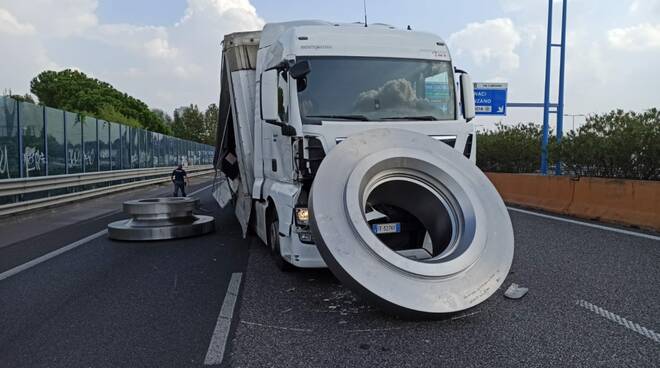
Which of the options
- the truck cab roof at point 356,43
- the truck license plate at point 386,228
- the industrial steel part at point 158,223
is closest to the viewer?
the truck license plate at point 386,228

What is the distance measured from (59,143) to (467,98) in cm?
1480

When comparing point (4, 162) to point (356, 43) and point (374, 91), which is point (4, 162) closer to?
point (356, 43)

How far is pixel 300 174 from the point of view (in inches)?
227

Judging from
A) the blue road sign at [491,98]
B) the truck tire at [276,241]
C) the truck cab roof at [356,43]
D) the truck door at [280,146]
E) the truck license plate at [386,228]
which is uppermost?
the blue road sign at [491,98]

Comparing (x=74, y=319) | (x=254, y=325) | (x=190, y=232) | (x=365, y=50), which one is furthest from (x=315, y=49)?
(x=190, y=232)

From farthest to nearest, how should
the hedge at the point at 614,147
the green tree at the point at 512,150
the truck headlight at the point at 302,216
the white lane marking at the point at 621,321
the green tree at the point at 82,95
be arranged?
the green tree at the point at 82,95, the green tree at the point at 512,150, the hedge at the point at 614,147, the truck headlight at the point at 302,216, the white lane marking at the point at 621,321

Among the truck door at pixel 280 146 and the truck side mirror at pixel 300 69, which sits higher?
the truck side mirror at pixel 300 69

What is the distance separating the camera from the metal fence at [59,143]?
45.3 ft

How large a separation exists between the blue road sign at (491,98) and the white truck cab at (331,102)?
18.7m

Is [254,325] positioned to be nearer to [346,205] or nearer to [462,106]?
[346,205]

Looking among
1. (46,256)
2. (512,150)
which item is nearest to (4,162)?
(46,256)

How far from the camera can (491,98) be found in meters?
24.8

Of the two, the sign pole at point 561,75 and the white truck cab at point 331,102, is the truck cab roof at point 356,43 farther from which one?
the sign pole at point 561,75

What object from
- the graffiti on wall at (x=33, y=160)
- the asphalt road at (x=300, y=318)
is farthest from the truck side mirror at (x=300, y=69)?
the graffiti on wall at (x=33, y=160)
